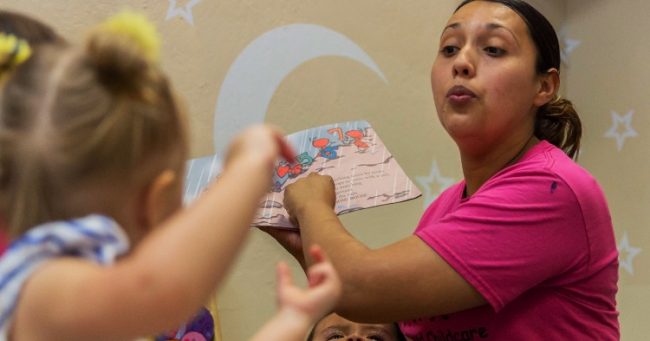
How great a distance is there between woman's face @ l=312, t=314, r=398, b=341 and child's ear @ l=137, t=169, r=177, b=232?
29.3 inches

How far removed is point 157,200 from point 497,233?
58 centimetres

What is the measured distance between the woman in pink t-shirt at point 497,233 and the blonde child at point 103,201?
0.48 metres

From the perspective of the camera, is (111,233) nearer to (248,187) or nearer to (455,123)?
(248,187)

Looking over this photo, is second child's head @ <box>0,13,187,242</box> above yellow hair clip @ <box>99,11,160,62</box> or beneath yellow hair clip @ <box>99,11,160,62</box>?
beneath

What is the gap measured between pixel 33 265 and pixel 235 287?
941 millimetres

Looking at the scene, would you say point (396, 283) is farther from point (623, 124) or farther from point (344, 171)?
point (623, 124)

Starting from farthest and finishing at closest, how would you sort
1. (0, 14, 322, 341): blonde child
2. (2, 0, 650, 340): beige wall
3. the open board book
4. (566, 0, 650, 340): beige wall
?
(566, 0, 650, 340): beige wall
(2, 0, 650, 340): beige wall
the open board book
(0, 14, 322, 341): blonde child

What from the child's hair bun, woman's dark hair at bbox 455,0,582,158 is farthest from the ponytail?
the child's hair bun

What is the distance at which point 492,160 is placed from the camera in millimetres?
1225

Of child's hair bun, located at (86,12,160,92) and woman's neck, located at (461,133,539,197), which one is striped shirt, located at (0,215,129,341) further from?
woman's neck, located at (461,133,539,197)

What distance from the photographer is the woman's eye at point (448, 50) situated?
124 centimetres

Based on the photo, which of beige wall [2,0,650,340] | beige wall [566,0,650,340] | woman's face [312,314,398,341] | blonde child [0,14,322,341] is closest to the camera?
blonde child [0,14,322,341]

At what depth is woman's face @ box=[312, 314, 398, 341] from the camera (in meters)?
1.27

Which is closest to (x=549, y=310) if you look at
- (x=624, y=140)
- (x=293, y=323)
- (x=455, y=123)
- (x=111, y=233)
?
(x=455, y=123)
